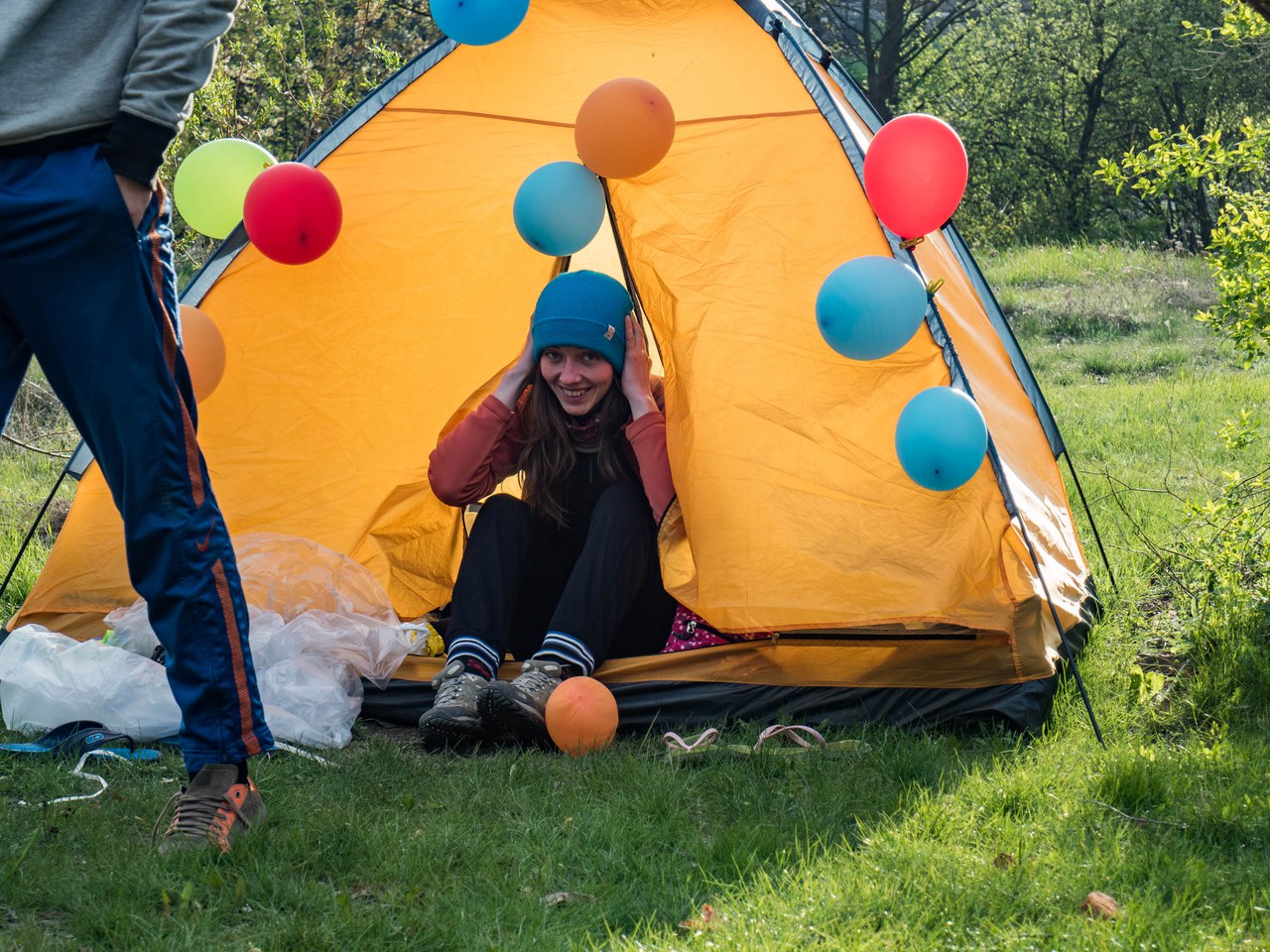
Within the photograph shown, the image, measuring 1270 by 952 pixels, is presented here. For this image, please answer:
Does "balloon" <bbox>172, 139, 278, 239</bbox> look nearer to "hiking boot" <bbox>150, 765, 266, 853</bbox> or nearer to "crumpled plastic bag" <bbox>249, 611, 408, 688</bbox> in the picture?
"crumpled plastic bag" <bbox>249, 611, 408, 688</bbox>

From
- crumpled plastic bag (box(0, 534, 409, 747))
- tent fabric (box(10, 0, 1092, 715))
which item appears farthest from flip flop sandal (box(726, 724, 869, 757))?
crumpled plastic bag (box(0, 534, 409, 747))

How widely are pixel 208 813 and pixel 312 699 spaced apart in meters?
0.82

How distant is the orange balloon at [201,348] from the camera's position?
3262 mm

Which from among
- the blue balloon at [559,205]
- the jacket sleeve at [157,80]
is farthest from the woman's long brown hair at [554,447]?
the jacket sleeve at [157,80]

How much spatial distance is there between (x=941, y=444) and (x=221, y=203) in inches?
73.9

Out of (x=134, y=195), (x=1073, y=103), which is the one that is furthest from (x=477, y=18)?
(x=1073, y=103)

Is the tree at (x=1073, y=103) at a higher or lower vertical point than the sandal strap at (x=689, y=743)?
higher

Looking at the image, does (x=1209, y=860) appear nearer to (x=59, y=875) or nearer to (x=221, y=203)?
(x=59, y=875)

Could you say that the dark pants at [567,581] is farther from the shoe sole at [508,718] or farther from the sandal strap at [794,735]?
the sandal strap at [794,735]

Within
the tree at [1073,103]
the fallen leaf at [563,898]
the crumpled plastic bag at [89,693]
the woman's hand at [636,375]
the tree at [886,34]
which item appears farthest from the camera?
the tree at [886,34]

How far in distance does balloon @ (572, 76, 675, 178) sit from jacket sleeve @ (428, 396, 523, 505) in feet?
2.20

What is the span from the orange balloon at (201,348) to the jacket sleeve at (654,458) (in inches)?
42.5

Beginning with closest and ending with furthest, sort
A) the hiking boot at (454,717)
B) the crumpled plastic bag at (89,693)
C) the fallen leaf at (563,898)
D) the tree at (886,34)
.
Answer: the fallen leaf at (563,898), the hiking boot at (454,717), the crumpled plastic bag at (89,693), the tree at (886,34)

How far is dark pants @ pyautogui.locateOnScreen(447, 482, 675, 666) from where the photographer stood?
2943mm
